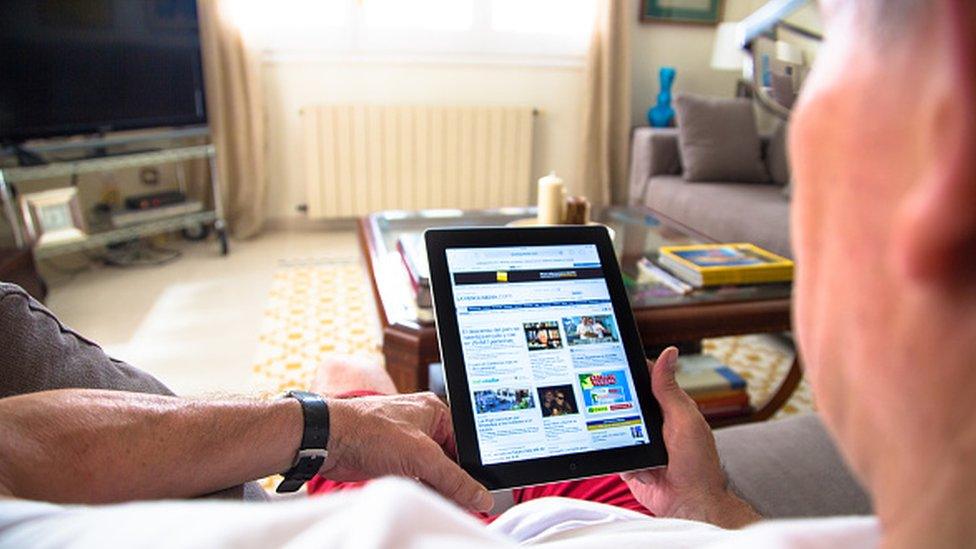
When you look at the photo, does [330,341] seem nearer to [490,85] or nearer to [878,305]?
[490,85]

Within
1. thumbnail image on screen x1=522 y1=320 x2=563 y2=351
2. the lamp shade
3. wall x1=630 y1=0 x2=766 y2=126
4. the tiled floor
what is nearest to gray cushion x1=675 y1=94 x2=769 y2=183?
the lamp shade

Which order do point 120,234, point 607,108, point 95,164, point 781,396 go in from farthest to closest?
1. point 607,108
2. point 120,234
3. point 95,164
4. point 781,396

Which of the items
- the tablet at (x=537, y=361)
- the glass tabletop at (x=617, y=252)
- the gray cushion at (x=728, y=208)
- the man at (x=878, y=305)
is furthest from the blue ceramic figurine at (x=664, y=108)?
the man at (x=878, y=305)

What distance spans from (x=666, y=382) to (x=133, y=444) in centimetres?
53

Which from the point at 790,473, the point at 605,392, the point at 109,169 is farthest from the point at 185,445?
the point at 109,169

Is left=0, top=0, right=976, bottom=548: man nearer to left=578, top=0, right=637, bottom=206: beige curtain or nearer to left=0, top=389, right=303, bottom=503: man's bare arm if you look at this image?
left=0, top=389, right=303, bottom=503: man's bare arm

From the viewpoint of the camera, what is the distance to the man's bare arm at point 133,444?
0.44 meters

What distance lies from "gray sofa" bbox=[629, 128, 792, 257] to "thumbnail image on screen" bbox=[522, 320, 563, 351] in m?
1.50

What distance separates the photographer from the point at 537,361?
2.36 feet

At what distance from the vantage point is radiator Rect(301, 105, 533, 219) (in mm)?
3287

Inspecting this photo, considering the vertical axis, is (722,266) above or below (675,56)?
below

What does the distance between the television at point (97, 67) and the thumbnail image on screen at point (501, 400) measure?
8.25 ft

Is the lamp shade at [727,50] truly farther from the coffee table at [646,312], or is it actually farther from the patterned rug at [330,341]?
the coffee table at [646,312]

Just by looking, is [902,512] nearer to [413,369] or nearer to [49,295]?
[413,369]
